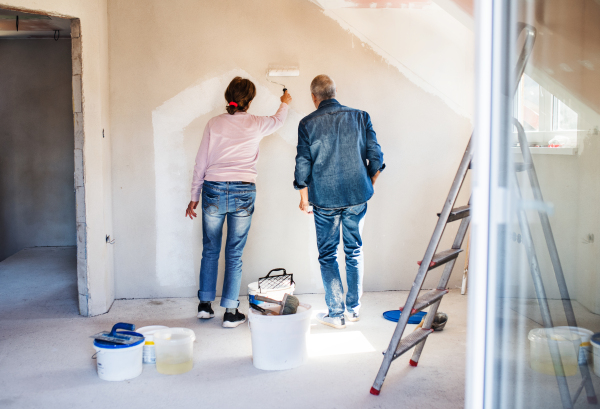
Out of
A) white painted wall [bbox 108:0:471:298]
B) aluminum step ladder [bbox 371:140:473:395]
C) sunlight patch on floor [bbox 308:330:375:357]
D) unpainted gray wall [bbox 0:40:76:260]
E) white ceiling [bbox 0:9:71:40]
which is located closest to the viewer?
aluminum step ladder [bbox 371:140:473:395]

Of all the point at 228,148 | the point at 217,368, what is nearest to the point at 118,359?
the point at 217,368

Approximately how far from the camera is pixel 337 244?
8.99 feet

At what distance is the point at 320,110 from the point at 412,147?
105 cm

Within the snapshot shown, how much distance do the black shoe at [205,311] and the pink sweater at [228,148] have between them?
701 millimetres

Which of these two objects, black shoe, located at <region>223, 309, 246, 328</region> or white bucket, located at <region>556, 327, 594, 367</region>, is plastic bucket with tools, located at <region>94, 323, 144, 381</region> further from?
white bucket, located at <region>556, 327, 594, 367</region>

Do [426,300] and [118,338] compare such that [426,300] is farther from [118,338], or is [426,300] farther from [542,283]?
[118,338]

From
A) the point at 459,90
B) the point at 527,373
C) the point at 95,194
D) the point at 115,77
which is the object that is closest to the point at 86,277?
the point at 95,194

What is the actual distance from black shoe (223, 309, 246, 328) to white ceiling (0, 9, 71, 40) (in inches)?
110

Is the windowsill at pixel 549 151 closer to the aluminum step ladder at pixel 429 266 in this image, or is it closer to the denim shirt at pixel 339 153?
the aluminum step ladder at pixel 429 266

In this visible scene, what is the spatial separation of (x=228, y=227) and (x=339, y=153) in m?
0.77

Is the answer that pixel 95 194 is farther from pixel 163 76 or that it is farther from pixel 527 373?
pixel 527 373

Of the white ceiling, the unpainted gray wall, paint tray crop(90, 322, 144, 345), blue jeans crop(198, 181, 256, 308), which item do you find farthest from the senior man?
the unpainted gray wall

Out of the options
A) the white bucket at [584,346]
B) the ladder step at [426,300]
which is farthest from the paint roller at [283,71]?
the white bucket at [584,346]

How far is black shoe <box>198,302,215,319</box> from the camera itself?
2.95 m
